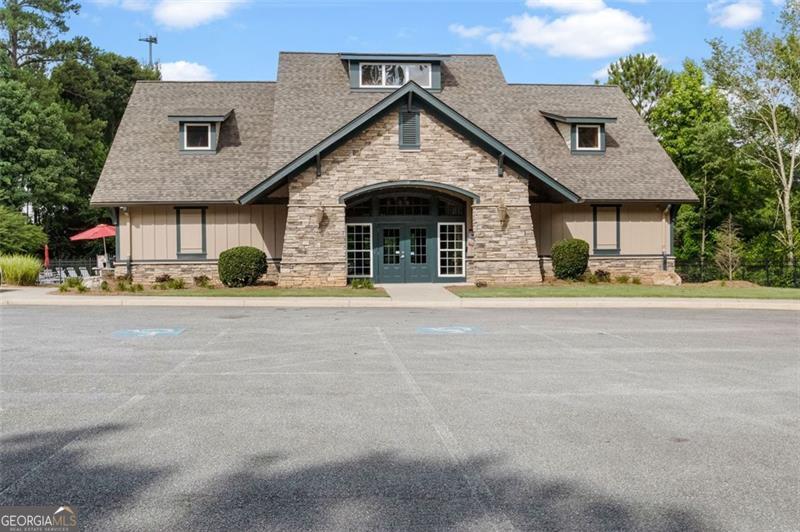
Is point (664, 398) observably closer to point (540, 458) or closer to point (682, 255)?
point (540, 458)

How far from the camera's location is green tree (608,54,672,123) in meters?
54.8

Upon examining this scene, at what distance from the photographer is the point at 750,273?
3262 centimetres

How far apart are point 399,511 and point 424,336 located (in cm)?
Result: 882

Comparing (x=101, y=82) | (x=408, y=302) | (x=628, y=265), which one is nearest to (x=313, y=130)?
(x=408, y=302)

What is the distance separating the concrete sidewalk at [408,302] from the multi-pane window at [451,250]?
7.32 meters

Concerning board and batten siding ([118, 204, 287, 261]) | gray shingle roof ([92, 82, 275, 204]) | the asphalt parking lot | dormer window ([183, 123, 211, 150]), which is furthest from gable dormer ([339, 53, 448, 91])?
the asphalt parking lot

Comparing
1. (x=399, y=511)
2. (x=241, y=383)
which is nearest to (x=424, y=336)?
(x=241, y=383)

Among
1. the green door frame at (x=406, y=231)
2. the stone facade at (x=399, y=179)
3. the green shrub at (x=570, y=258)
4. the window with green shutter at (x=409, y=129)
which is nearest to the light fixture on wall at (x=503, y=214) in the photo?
the stone facade at (x=399, y=179)

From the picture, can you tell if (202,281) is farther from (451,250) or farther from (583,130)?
(583,130)

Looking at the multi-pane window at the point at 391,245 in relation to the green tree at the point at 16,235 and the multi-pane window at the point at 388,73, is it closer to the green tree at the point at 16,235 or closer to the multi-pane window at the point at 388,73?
the multi-pane window at the point at 388,73

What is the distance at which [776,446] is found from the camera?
19.7 feet

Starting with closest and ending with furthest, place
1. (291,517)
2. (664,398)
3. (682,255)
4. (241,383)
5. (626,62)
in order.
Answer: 1. (291,517)
2. (664,398)
3. (241,383)
4. (682,255)
5. (626,62)

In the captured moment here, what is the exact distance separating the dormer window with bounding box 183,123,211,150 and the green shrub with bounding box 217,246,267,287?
6566 mm

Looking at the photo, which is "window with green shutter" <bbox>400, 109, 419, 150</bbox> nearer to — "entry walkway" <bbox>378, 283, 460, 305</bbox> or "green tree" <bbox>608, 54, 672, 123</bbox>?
"entry walkway" <bbox>378, 283, 460, 305</bbox>
